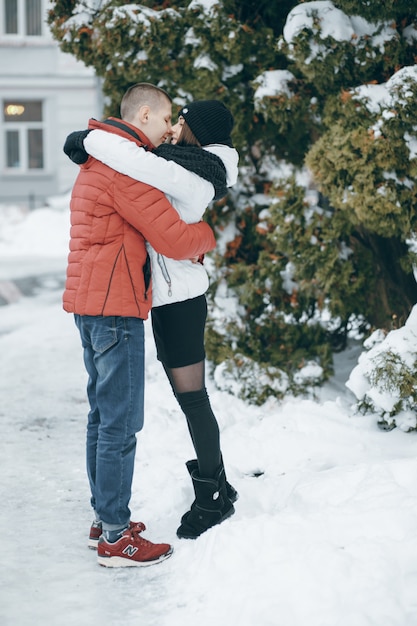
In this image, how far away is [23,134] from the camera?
2412 cm

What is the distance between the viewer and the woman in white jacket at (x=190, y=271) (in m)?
3.41

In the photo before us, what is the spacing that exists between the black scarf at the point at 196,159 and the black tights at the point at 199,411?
0.82m

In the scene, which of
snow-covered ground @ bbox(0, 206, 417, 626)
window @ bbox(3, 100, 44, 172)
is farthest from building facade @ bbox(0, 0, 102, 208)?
snow-covered ground @ bbox(0, 206, 417, 626)

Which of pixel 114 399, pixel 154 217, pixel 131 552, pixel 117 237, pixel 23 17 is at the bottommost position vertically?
pixel 23 17

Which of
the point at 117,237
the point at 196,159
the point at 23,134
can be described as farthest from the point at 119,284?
the point at 23,134

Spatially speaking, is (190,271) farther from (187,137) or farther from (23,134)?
(23,134)

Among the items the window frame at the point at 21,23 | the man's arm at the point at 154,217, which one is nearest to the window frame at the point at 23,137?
the window frame at the point at 21,23

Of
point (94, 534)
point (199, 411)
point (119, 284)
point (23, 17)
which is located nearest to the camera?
point (119, 284)

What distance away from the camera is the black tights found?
3799 mm

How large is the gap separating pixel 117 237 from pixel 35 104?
2184 cm

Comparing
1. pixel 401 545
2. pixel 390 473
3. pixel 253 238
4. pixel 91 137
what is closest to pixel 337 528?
pixel 401 545

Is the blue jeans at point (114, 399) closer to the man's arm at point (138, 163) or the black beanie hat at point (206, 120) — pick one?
the man's arm at point (138, 163)

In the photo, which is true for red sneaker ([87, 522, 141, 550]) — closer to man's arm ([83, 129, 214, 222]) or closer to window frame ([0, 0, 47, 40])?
man's arm ([83, 129, 214, 222])

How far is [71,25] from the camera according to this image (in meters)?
5.81
